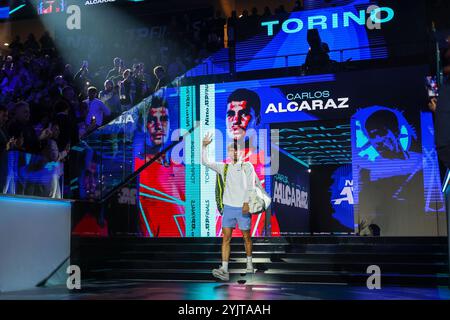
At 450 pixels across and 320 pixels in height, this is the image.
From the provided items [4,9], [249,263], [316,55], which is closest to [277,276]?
[249,263]

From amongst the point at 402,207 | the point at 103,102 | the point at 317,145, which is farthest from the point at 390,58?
the point at 103,102

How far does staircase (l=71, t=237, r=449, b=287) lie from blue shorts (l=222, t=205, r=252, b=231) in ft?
2.72

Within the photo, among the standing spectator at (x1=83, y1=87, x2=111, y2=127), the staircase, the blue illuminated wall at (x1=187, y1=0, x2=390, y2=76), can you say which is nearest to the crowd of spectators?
the standing spectator at (x1=83, y1=87, x2=111, y2=127)

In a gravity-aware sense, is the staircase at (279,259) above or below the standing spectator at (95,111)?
below

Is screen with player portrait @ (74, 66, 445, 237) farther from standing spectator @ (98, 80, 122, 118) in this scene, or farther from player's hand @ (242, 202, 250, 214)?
player's hand @ (242, 202, 250, 214)

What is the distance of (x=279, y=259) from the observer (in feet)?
30.5

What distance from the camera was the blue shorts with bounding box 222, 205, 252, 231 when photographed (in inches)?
330

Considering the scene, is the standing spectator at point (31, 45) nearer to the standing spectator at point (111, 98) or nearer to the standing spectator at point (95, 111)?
the standing spectator at point (111, 98)

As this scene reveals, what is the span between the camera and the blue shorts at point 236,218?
839 centimetres

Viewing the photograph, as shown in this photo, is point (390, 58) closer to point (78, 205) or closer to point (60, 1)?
point (78, 205)

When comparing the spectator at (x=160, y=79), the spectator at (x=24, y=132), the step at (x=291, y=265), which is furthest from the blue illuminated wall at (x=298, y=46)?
the step at (x=291, y=265)

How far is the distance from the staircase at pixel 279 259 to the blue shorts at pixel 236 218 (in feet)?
2.72

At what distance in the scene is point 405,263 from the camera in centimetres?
861

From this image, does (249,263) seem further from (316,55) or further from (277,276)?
(316,55)
